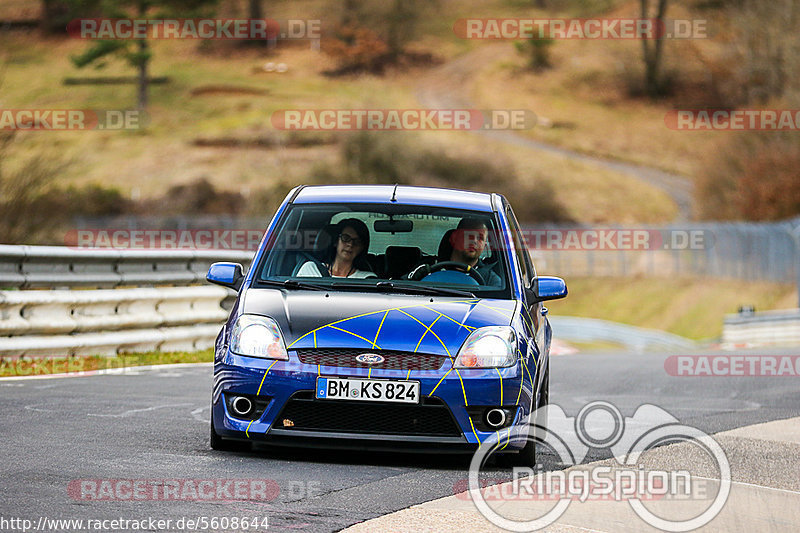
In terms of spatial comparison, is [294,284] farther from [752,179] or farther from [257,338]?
[752,179]

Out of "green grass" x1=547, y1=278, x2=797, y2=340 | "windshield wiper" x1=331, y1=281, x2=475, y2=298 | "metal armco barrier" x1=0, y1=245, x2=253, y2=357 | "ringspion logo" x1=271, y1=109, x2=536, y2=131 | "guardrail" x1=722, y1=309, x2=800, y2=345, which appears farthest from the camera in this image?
"ringspion logo" x1=271, y1=109, x2=536, y2=131

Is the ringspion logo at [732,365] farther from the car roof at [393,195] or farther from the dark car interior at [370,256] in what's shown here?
the dark car interior at [370,256]

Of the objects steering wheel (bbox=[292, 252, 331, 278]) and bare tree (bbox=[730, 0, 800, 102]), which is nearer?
steering wheel (bbox=[292, 252, 331, 278])

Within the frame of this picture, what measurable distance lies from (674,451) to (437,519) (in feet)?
9.47

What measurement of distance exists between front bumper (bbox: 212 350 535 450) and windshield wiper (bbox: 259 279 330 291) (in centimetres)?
81

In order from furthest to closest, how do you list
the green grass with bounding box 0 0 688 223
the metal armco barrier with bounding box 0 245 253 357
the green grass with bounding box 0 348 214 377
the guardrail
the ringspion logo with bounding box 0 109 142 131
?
the ringspion logo with bounding box 0 109 142 131, the green grass with bounding box 0 0 688 223, the guardrail, the metal armco barrier with bounding box 0 245 253 357, the green grass with bounding box 0 348 214 377

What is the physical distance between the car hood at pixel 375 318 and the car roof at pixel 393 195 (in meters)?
1.00

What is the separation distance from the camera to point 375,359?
24.7 feet

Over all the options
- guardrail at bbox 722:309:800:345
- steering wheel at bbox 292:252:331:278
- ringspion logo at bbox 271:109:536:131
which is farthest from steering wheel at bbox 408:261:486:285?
ringspion logo at bbox 271:109:536:131

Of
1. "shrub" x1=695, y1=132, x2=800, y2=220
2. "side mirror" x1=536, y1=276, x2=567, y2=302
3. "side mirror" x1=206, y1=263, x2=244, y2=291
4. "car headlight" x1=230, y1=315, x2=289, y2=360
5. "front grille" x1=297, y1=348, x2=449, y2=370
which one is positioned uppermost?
"side mirror" x1=206, y1=263, x2=244, y2=291

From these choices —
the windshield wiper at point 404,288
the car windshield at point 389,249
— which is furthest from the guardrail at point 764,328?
the windshield wiper at point 404,288

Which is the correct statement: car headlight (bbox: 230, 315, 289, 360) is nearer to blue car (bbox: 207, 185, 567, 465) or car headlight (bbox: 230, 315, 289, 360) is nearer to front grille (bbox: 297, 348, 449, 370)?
blue car (bbox: 207, 185, 567, 465)

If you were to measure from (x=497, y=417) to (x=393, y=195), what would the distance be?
2040 mm

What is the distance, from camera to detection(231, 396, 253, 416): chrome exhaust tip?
7.67m
